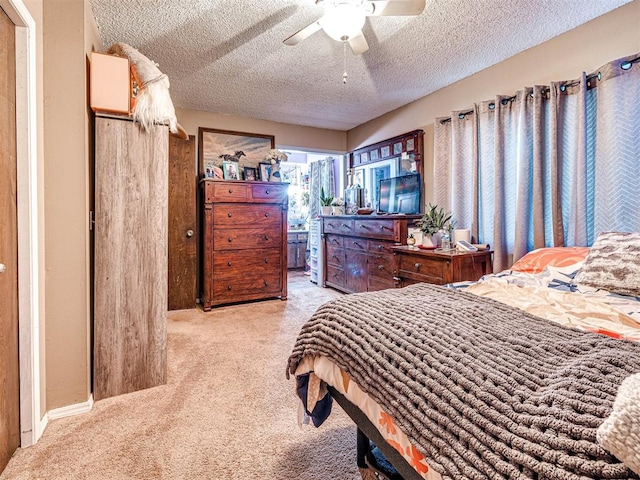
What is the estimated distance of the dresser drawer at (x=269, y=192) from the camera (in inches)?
156

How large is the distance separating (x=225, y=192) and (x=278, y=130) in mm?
1433

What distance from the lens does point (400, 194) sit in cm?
400

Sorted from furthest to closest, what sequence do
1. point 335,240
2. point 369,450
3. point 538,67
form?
point 335,240
point 538,67
point 369,450

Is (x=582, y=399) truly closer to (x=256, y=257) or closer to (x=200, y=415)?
(x=200, y=415)

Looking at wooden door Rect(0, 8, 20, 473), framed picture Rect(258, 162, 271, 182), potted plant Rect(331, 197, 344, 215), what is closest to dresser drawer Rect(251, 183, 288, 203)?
framed picture Rect(258, 162, 271, 182)

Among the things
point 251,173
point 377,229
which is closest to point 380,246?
point 377,229

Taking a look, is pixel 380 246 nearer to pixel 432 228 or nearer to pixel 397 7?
pixel 432 228

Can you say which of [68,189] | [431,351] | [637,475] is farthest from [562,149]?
[68,189]

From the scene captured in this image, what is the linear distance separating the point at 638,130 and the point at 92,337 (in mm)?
3522

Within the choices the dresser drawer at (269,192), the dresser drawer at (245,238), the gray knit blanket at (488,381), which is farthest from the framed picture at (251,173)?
the gray knit blanket at (488,381)

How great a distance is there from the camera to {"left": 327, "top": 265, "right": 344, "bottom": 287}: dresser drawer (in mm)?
4576

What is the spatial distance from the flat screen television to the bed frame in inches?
114

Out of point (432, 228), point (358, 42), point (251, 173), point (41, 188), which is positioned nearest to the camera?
point (41, 188)

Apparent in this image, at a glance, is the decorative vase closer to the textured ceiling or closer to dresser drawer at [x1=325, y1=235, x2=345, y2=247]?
the textured ceiling
